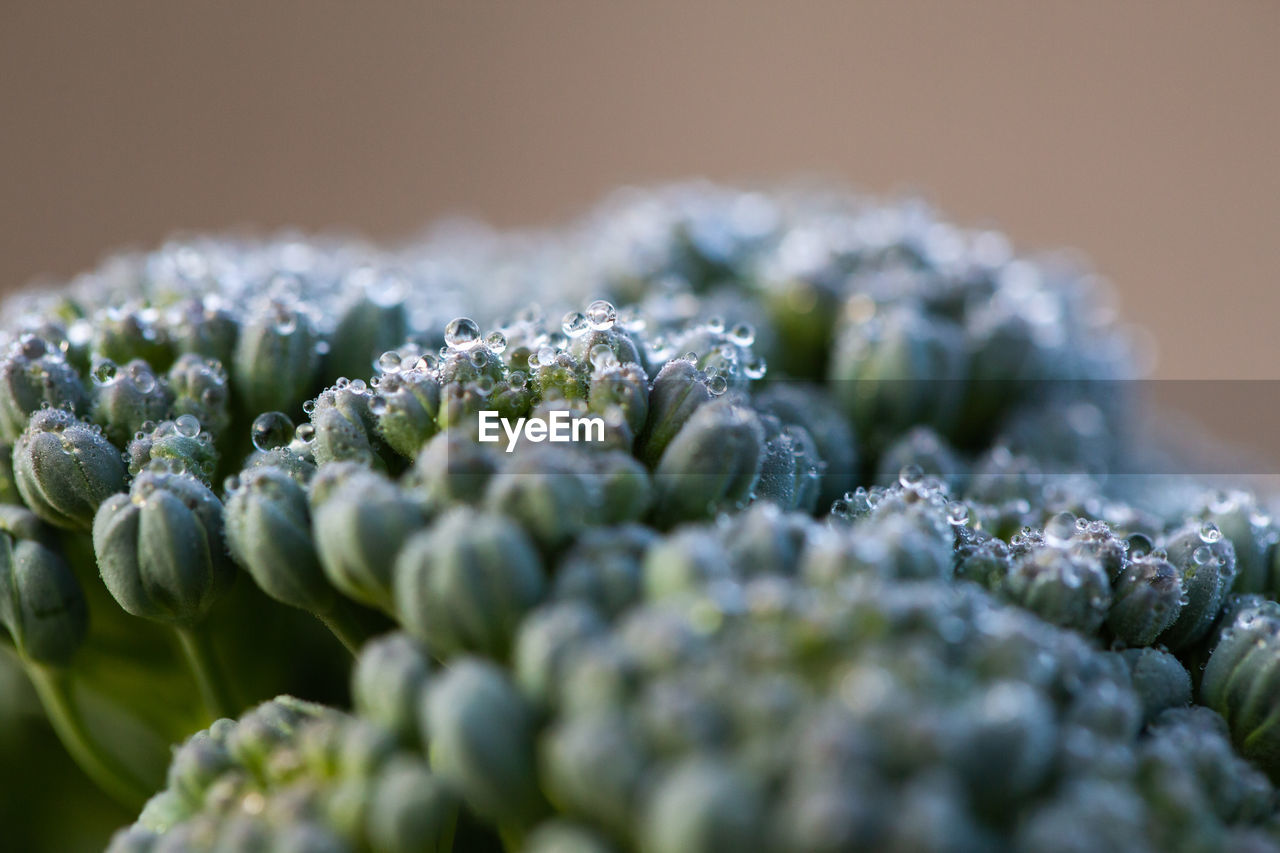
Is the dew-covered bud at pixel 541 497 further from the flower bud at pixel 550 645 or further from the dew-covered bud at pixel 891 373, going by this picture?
the dew-covered bud at pixel 891 373

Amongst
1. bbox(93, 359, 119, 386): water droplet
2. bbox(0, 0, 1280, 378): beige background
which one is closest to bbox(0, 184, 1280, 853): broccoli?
bbox(93, 359, 119, 386): water droplet

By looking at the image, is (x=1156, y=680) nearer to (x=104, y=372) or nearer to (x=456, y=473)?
(x=456, y=473)

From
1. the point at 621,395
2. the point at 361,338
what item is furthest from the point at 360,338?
the point at 621,395

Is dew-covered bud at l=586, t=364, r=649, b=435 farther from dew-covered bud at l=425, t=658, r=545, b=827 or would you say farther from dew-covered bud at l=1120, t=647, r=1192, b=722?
dew-covered bud at l=1120, t=647, r=1192, b=722

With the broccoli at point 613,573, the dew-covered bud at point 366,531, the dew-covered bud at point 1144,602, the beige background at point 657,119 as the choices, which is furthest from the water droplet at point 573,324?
the beige background at point 657,119

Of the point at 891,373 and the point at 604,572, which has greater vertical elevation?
the point at 891,373

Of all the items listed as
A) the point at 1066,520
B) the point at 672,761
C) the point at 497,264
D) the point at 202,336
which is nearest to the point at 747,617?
the point at 672,761
